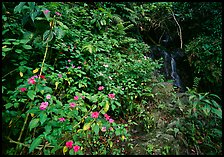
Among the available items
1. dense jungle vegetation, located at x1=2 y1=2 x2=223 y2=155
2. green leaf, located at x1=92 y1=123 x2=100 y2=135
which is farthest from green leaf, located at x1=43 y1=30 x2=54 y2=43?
green leaf, located at x1=92 y1=123 x2=100 y2=135

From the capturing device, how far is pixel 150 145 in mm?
1871

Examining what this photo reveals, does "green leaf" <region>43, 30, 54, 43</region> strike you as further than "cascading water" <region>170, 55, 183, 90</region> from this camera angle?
No

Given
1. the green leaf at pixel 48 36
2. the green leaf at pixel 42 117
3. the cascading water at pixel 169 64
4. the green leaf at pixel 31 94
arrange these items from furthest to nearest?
the cascading water at pixel 169 64, the green leaf at pixel 48 36, the green leaf at pixel 31 94, the green leaf at pixel 42 117

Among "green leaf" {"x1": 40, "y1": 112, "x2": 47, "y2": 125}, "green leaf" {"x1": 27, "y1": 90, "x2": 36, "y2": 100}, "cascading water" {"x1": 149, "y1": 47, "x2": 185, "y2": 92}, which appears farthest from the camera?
"cascading water" {"x1": 149, "y1": 47, "x2": 185, "y2": 92}

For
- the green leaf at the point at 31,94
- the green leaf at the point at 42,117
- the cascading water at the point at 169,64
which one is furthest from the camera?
the cascading water at the point at 169,64

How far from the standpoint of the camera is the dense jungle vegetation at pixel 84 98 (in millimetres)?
1541

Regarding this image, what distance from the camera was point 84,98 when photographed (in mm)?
1884

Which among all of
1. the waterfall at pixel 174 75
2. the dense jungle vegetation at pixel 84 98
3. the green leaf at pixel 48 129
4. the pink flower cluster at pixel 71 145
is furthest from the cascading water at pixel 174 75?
the green leaf at pixel 48 129

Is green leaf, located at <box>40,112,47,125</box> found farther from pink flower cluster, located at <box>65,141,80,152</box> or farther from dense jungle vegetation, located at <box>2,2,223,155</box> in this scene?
pink flower cluster, located at <box>65,141,80,152</box>

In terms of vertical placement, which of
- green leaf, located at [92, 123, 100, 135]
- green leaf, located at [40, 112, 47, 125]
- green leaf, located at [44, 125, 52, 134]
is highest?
green leaf, located at [40, 112, 47, 125]

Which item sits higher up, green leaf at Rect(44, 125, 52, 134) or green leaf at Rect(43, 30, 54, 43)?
green leaf at Rect(43, 30, 54, 43)

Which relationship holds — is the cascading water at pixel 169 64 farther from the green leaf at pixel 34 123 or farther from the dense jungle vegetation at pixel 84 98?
the green leaf at pixel 34 123

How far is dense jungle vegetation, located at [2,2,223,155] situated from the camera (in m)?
1.54

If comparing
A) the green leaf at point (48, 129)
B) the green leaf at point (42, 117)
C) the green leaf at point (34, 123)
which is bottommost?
the green leaf at point (48, 129)
